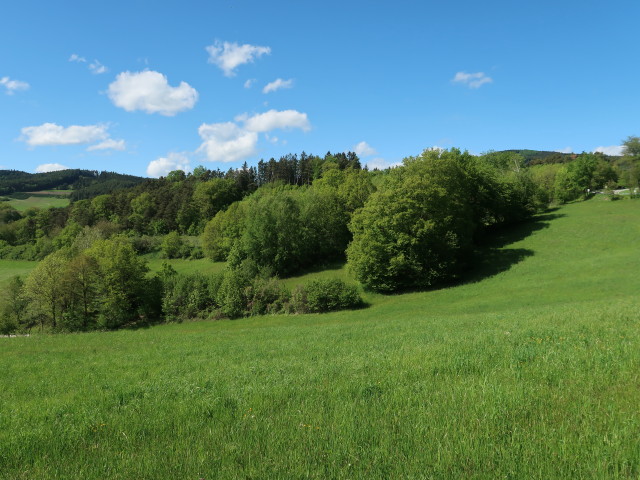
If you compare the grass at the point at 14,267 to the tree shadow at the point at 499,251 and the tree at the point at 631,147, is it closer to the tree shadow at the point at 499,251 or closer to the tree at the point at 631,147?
the tree shadow at the point at 499,251

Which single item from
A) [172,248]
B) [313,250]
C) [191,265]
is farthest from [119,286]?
[172,248]

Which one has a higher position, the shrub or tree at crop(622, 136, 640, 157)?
tree at crop(622, 136, 640, 157)

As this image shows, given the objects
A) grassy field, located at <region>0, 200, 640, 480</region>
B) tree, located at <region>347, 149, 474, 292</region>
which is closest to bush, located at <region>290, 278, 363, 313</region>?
tree, located at <region>347, 149, 474, 292</region>

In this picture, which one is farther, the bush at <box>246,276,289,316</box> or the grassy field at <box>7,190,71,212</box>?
the grassy field at <box>7,190,71,212</box>

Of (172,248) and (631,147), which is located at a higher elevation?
(631,147)

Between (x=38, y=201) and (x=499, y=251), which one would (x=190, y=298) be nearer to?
(x=499, y=251)

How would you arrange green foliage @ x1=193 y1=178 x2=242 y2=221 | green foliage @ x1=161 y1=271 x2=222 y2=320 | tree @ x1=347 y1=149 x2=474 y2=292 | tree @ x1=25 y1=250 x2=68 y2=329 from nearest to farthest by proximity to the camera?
tree @ x1=347 y1=149 x2=474 y2=292, tree @ x1=25 y1=250 x2=68 y2=329, green foliage @ x1=161 y1=271 x2=222 y2=320, green foliage @ x1=193 y1=178 x2=242 y2=221

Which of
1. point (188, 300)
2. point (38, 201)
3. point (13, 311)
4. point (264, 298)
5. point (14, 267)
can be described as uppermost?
point (38, 201)

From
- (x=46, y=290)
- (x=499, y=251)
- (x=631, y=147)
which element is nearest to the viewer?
(x=46, y=290)

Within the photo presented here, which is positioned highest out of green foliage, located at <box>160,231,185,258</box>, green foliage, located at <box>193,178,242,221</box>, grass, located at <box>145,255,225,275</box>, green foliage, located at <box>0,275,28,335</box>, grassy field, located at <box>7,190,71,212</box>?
grassy field, located at <box>7,190,71,212</box>

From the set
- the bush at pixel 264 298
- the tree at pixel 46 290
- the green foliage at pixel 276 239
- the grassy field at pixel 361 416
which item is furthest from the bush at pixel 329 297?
the tree at pixel 46 290

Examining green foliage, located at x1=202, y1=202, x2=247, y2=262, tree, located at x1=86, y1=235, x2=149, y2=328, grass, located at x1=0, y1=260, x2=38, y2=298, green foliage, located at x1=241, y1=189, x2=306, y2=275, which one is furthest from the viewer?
grass, located at x1=0, y1=260, x2=38, y2=298

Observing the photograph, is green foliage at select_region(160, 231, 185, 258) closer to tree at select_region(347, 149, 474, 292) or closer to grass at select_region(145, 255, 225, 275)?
grass at select_region(145, 255, 225, 275)

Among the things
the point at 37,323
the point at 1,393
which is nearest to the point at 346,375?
the point at 1,393
